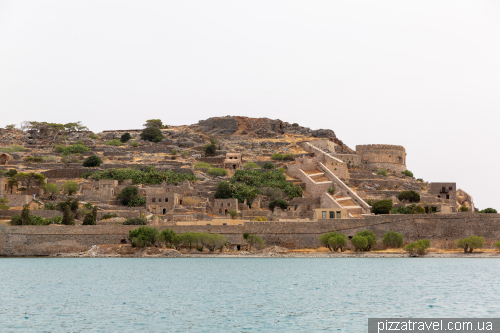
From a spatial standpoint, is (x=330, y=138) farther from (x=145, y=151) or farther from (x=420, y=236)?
(x=420, y=236)

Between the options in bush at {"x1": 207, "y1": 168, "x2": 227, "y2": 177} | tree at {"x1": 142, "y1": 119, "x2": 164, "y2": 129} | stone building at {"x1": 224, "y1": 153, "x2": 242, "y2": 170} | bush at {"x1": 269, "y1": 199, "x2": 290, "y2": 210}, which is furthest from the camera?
tree at {"x1": 142, "y1": 119, "x2": 164, "y2": 129}

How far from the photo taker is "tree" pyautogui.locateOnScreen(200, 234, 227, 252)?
49.0 meters

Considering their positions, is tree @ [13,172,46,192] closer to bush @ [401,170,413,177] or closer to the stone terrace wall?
the stone terrace wall

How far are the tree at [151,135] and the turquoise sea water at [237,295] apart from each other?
149 ft

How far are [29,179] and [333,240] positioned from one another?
27.7 meters

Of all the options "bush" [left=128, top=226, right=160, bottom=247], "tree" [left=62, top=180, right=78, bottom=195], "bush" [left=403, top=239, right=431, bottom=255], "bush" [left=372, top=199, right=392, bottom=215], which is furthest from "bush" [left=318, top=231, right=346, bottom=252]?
"tree" [left=62, top=180, right=78, bottom=195]

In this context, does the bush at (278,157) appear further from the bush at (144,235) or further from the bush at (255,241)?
the bush at (144,235)

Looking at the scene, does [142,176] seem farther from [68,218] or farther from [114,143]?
[114,143]

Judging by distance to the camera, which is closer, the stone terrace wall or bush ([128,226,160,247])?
bush ([128,226,160,247])

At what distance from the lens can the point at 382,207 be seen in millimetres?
53875

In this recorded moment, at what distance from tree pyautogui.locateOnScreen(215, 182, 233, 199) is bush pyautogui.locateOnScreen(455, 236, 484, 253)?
19.6 meters

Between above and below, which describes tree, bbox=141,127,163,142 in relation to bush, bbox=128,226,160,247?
above

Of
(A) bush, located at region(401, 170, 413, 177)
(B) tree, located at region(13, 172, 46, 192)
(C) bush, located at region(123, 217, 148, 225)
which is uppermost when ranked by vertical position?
(A) bush, located at region(401, 170, 413, 177)

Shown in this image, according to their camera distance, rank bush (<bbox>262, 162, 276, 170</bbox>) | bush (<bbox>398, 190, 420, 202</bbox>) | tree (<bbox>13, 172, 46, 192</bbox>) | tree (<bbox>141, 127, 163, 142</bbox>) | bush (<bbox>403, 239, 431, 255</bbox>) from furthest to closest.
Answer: tree (<bbox>141, 127, 163, 142</bbox>), bush (<bbox>262, 162, 276, 170</bbox>), tree (<bbox>13, 172, 46, 192</bbox>), bush (<bbox>398, 190, 420, 202</bbox>), bush (<bbox>403, 239, 431, 255</bbox>)
